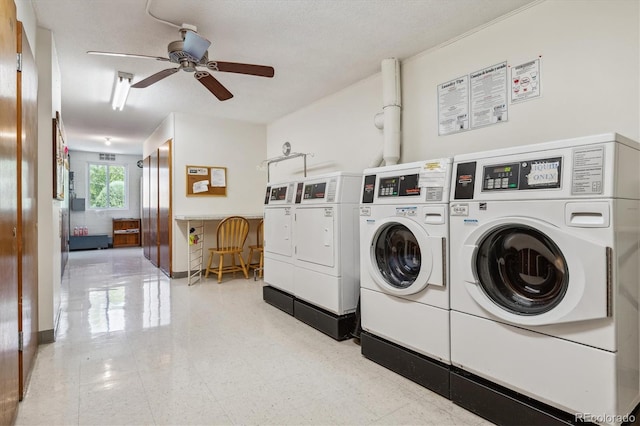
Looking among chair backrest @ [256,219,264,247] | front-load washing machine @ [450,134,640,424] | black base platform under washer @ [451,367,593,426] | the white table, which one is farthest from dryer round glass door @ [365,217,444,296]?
chair backrest @ [256,219,264,247]

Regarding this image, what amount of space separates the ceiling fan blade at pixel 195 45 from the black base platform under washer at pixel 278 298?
7.58 ft

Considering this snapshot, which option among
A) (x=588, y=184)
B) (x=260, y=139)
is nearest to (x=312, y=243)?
(x=588, y=184)

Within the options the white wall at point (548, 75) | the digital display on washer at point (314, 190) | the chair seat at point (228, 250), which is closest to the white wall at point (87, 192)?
the chair seat at point (228, 250)

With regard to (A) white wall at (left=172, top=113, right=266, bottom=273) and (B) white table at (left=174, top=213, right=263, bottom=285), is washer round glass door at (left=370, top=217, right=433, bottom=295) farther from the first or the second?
(A) white wall at (left=172, top=113, right=266, bottom=273)

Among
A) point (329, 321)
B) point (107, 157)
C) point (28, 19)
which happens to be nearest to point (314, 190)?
point (329, 321)

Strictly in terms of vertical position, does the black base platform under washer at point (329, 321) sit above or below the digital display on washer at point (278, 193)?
below

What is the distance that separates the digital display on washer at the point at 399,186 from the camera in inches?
85.2

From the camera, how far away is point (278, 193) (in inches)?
146

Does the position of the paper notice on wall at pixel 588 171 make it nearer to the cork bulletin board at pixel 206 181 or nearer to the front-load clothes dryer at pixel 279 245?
the front-load clothes dryer at pixel 279 245

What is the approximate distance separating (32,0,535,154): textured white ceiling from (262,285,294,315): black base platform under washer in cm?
237

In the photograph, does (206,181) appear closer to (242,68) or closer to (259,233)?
(259,233)

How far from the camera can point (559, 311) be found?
1476 millimetres

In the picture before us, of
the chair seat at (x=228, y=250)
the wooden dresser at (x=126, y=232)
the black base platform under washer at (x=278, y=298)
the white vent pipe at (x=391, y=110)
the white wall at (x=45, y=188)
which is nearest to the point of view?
the white wall at (x=45, y=188)

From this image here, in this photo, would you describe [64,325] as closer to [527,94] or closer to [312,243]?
[312,243]
